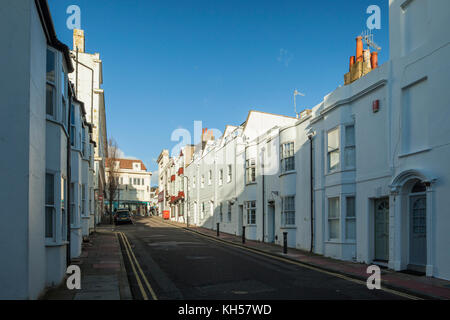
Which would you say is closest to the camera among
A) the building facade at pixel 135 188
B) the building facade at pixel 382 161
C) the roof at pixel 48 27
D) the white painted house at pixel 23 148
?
the white painted house at pixel 23 148

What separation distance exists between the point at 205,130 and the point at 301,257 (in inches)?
1229

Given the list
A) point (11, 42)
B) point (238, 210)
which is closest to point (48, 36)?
point (11, 42)

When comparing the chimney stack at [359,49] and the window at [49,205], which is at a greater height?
the chimney stack at [359,49]

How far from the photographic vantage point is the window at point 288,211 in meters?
21.2

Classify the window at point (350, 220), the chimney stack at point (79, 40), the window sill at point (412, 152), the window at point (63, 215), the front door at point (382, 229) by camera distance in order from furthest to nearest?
the chimney stack at point (79, 40), the window at point (350, 220), the front door at point (382, 229), the window sill at point (412, 152), the window at point (63, 215)

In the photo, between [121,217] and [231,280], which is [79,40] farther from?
[231,280]

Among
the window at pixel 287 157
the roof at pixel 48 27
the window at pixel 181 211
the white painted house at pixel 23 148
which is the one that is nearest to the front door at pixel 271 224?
the window at pixel 287 157

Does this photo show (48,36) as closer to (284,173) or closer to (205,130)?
(284,173)

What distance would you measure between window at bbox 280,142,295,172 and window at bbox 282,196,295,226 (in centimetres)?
164

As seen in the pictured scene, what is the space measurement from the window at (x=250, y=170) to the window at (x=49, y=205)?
18435 millimetres

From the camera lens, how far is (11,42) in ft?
23.5

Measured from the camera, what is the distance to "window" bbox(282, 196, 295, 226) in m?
21.2

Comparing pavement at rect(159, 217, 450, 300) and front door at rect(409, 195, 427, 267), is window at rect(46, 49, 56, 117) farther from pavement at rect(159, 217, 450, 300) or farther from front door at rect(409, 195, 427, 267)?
front door at rect(409, 195, 427, 267)

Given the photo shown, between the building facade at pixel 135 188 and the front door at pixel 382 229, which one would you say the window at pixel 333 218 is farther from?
the building facade at pixel 135 188
